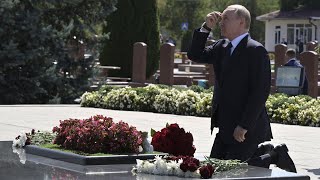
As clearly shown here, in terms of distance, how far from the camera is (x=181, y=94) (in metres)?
19.4

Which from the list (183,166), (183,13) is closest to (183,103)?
(183,166)

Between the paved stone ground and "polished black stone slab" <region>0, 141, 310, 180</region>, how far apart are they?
11.7 ft

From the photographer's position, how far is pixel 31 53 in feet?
78.6

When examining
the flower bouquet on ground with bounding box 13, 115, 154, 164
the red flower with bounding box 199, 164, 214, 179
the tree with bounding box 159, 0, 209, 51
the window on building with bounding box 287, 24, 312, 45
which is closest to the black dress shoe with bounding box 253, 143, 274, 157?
the flower bouquet on ground with bounding box 13, 115, 154, 164

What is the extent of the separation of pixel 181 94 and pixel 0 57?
21.7 feet

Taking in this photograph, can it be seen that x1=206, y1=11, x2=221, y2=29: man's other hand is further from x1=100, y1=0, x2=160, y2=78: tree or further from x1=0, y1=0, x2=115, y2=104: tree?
x1=100, y1=0, x2=160, y2=78: tree

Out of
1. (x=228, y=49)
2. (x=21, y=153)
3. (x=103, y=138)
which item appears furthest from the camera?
(x=21, y=153)

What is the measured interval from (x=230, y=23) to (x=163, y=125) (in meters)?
8.46

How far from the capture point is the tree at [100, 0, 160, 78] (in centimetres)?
3538

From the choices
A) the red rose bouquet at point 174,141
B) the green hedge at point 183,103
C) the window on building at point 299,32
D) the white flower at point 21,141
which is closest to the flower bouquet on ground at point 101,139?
the red rose bouquet at point 174,141

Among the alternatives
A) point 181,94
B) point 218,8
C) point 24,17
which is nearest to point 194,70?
point 24,17

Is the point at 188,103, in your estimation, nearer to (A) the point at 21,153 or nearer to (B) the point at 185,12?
(A) the point at 21,153

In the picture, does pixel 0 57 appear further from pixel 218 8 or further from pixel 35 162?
pixel 218 8

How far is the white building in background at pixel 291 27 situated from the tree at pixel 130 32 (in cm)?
4052
